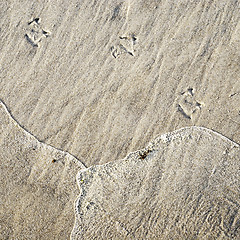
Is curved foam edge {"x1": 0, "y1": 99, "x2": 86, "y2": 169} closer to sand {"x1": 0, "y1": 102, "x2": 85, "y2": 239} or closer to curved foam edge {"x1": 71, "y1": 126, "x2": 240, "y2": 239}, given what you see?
sand {"x1": 0, "y1": 102, "x2": 85, "y2": 239}

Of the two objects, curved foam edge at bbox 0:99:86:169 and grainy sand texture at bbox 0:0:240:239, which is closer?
grainy sand texture at bbox 0:0:240:239

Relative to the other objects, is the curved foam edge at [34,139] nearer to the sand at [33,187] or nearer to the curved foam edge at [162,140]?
the sand at [33,187]

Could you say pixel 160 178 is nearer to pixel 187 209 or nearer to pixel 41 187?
pixel 187 209

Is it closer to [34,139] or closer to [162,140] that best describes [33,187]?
[34,139]

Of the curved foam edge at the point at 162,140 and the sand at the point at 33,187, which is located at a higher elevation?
the curved foam edge at the point at 162,140

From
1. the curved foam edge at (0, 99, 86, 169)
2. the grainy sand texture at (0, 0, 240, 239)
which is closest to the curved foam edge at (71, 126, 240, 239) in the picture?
the grainy sand texture at (0, 0, 240, 239)

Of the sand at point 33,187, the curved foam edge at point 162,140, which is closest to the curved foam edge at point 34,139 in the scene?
the sand at point 33,187

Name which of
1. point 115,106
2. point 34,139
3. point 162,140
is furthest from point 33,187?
point 162,140

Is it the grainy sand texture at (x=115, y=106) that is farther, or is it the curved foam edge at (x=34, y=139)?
the curved foam edge at (x=34, y=139)
